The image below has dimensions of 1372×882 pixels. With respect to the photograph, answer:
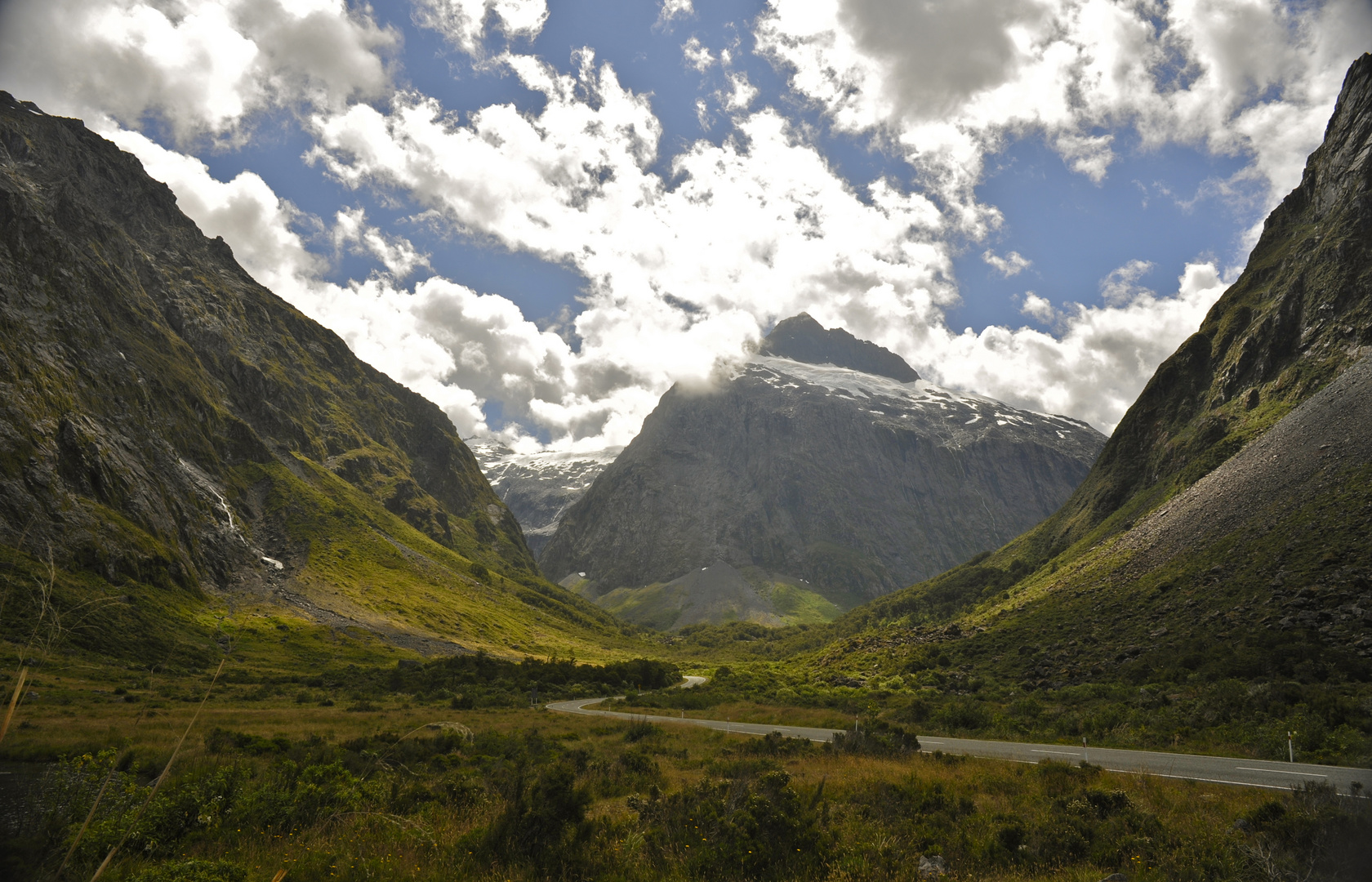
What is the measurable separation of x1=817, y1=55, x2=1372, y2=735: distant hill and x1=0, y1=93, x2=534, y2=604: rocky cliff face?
3269 inches

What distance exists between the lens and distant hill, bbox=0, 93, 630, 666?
8875 cm

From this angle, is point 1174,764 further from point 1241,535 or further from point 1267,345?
point 1267,345

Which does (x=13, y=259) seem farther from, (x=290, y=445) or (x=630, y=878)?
(x=630, y=878)

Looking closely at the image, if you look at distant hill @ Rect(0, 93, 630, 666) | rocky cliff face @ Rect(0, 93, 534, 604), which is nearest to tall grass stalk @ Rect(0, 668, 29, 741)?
rocky cliff face @ Rect(0, 93, 534, 604)

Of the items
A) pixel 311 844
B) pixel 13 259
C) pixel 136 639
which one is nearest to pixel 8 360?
pixel 13 259

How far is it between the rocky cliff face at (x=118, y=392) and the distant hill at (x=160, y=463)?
1.34ft

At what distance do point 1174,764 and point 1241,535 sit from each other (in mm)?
43112

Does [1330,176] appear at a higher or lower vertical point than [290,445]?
higher

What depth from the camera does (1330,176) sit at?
3644 inches

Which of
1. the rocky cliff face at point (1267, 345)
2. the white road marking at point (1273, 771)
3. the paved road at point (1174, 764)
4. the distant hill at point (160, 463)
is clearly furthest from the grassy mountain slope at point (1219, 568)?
the distant hill at point (160, 463)

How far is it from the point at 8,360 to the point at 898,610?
16062 centimetres

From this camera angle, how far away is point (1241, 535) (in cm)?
5325

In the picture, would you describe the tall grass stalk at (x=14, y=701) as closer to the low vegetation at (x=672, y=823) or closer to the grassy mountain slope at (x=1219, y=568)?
the low vegetation at (x=672, y=823)

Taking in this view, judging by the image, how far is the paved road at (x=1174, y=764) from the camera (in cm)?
1816
